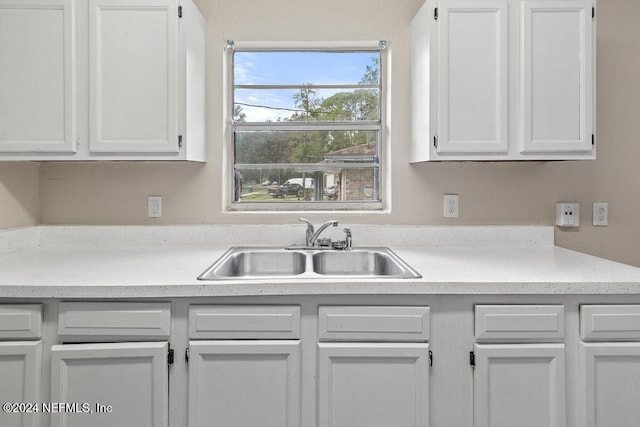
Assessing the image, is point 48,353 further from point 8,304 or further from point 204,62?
point 204,62

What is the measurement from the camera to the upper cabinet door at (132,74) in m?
1.80

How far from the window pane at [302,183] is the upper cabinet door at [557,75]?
2.72ft

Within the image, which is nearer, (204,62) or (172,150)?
(172,150)

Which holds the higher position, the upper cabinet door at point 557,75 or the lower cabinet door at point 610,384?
the upper cabinet door at point 557,75

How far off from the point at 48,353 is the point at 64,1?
57.2 inches

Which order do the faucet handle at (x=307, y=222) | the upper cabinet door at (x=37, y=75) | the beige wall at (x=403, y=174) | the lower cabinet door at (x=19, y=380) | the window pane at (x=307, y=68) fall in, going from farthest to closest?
the window pane at (x=307, y=68)
the beige wall at (x=403, y=174)
the faucet handle at (x=307, y=222)
the upper cabinet door at (x=37, y=75)
the lower cabinet door at (x=19, y=380)

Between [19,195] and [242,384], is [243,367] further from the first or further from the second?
[19,195]

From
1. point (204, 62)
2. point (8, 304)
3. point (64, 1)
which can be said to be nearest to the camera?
point (8, 304)

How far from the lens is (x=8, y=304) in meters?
1.41

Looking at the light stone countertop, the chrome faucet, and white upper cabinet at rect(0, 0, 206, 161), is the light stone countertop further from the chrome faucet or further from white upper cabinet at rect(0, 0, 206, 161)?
white upper cabinet at rect(0, 0, 206, 161)

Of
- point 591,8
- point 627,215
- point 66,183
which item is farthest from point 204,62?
point 627,215

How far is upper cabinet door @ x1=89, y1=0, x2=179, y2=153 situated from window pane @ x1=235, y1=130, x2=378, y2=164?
0.55 meters

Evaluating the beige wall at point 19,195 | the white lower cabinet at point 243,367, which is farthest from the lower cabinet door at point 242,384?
the beige wall at point 19,195

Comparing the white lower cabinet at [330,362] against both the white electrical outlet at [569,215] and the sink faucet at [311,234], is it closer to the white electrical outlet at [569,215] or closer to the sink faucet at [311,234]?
the sink faucet at [311,234]
